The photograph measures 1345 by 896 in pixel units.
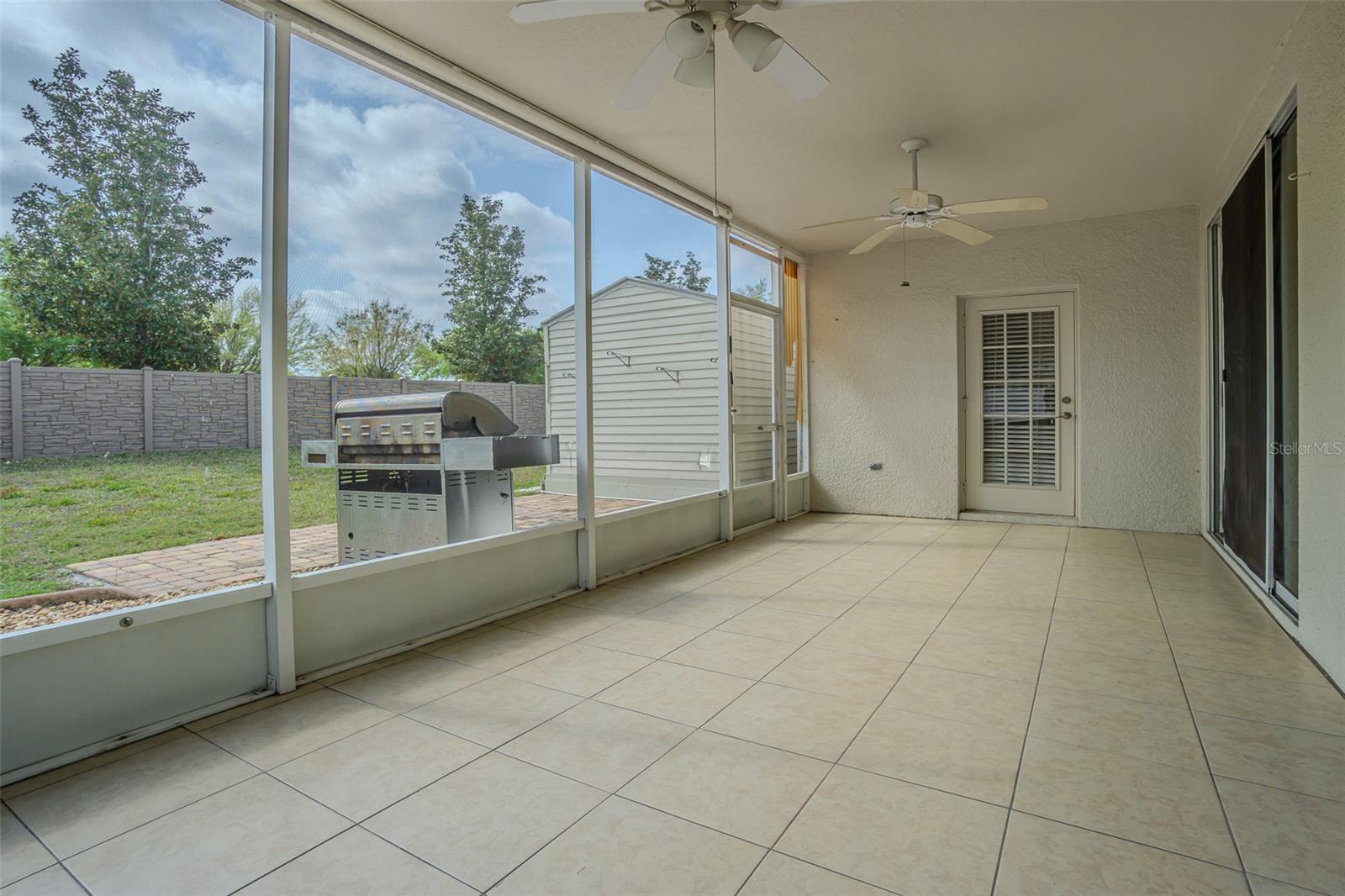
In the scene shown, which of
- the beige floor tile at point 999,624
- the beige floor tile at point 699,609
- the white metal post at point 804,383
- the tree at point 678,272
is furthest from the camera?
the white metal post at point 804,383

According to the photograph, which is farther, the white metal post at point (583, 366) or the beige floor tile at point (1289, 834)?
the white metal post at point (583, 366)

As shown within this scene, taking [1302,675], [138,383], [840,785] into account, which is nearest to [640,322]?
[138,383]

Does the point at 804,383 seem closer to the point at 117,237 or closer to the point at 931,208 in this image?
the point at 931,208

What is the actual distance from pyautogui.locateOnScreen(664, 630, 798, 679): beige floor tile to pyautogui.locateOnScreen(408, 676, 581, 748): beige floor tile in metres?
0.59

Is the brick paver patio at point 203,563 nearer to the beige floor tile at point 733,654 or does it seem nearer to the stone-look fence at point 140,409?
the stone-look fence at point 140,409

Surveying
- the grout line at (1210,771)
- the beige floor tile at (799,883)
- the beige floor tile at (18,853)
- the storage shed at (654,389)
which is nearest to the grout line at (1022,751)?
the beige floor tile at (799,883)

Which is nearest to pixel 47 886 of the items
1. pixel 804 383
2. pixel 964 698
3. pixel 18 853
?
pixel 18 853

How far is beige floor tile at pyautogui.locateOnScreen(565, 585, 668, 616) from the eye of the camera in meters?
3.58

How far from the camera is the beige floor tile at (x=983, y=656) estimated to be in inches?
104

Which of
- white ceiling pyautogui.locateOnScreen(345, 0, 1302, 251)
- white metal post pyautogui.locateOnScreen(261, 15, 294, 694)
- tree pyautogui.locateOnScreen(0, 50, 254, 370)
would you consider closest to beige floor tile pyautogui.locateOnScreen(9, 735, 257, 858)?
white metal post pyautogui.locateOnScreen(261, 15, 294, 694)

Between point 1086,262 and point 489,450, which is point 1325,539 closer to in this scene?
point 489,450

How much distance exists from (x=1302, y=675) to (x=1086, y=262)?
4.10 meters

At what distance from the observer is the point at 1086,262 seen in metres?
5.65

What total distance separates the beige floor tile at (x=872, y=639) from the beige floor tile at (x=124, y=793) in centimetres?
220
